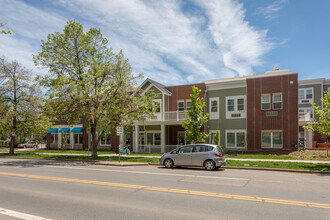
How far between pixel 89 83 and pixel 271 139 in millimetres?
17285

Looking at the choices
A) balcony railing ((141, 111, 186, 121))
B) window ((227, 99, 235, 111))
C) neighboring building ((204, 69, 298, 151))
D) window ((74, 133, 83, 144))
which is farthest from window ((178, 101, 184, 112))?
window ((74, 133, 83, 144))

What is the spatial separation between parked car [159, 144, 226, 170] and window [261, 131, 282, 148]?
11195 mm

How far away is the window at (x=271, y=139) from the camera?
23578mm

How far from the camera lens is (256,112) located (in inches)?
968

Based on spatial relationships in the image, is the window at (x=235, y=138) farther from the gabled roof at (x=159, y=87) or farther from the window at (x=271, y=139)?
the gabled roof at (x=159, y=87)

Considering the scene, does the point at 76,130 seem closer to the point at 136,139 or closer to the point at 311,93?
the point at 136,139

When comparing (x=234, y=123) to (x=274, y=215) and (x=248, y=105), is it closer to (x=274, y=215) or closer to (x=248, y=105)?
(x=248, y=105)

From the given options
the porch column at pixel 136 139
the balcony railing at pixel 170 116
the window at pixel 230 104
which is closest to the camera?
the window at pixel 230 104

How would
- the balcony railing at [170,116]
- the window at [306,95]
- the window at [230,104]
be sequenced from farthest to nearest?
the window at [306,95]
the balcony railing at [170,116]
the window at [230,104]

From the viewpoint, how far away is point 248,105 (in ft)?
81.9

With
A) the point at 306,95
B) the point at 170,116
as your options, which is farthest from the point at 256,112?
the point at 306,95

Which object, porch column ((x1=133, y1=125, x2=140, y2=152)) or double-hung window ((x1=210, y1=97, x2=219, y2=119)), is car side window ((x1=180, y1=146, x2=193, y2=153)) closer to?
double-hung window ((x1=210, y1=97, x2=219, y2=119))

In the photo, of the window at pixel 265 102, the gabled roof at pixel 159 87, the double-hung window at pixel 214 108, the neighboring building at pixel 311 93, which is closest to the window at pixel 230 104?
the double-hung window at pixel 214 108

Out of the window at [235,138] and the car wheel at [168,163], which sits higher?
the window at [235,138]
